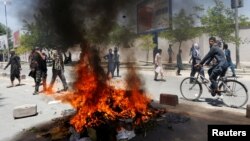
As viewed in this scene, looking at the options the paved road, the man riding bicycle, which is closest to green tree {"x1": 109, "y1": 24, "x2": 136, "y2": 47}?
the paved road

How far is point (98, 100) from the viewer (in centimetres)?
582

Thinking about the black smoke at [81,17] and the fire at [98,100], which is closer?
the fire at [98,100]

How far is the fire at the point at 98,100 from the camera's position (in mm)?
5480

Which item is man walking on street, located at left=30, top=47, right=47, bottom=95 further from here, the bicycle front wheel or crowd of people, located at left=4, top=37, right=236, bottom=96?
the bicycle front wheel

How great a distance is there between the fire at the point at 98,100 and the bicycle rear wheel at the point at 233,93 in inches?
90.8

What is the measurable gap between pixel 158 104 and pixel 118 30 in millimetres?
2263

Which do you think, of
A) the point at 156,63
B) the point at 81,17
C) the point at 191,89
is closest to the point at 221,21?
the point at 156,63

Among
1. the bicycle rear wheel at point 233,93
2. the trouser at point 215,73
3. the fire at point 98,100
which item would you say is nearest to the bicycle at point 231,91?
the bicycle rear wheel at point 233,93

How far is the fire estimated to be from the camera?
5.48m

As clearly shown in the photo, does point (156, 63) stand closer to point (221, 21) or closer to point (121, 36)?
point (121, 36)

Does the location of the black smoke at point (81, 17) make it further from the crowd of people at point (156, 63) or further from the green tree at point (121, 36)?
the crowd of people at point (156, 63)

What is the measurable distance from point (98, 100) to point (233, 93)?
3.58 metres

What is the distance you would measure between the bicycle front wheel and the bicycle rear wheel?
78cm

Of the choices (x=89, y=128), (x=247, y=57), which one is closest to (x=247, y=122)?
(x=89, y=128)
